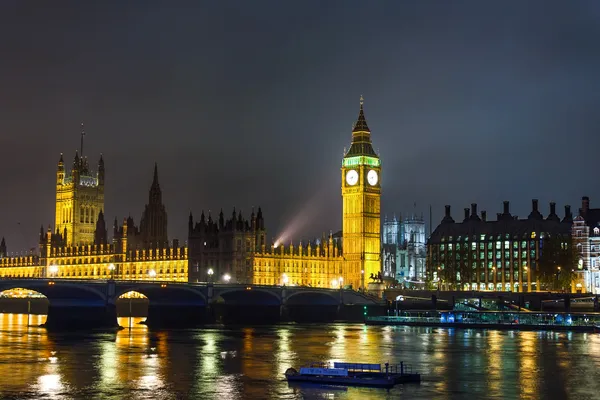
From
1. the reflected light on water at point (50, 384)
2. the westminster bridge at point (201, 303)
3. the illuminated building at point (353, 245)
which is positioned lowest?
the reflected light on water at point (50, 384)

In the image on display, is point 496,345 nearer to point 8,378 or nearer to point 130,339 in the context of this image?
point 130,339

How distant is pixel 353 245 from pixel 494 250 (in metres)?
26.6

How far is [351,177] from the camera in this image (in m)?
167

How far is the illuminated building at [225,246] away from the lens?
6142 inches

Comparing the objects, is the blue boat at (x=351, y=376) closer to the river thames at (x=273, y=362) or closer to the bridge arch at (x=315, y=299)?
the river thames at (x=273, y=362)

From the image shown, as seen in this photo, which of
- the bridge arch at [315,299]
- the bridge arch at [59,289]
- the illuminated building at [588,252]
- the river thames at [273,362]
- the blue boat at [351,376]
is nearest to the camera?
the river thames at [273,362]

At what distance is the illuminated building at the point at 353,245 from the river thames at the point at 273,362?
60928mm

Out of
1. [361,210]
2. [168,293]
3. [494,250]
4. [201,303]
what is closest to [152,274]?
[361,210]

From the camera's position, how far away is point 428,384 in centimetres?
5369

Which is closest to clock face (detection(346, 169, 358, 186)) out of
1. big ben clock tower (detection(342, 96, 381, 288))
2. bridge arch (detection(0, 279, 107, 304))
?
big ben clock tower (detection(342, 96, 381, 288))

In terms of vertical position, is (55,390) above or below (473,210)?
below

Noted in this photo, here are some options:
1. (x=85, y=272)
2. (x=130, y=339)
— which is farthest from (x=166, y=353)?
(x=85, y=272)

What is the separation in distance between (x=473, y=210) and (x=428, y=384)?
134777 millimetres

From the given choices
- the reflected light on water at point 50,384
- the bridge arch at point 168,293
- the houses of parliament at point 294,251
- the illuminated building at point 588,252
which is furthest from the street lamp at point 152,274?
the reflected light on water at point 50,384
